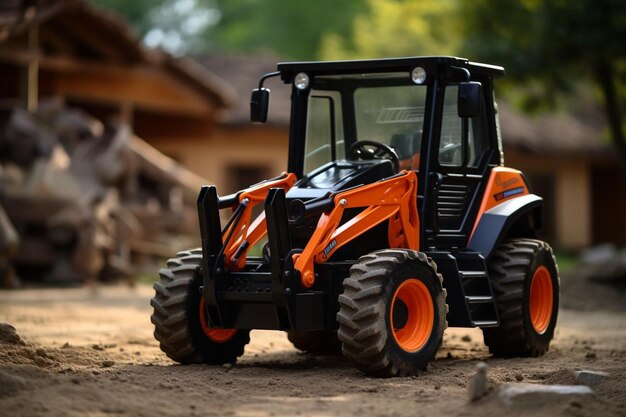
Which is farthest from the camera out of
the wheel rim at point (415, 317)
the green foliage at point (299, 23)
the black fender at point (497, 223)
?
the green foliage at point (299, 23)

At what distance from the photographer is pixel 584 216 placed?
3697 centimetres

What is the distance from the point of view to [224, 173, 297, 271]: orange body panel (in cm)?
977

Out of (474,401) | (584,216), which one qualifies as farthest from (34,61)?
(584,216)

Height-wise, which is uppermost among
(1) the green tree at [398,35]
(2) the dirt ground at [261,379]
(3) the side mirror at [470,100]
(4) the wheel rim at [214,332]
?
(1) the green tree at [398,35]

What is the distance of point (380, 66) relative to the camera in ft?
34.0

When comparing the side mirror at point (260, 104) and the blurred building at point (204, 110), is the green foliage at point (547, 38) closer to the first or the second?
the blurred building at point (204, 110)

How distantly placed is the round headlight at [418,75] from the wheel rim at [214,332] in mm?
2582

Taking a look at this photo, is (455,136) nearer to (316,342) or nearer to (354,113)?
(354,113)

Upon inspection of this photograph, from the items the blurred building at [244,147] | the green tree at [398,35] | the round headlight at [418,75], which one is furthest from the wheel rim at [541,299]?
the green tree at [398,35]

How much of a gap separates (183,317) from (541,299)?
11.8 feet

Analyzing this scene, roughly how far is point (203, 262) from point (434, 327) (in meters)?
1.90

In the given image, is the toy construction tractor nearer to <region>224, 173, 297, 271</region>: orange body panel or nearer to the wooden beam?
<region>224, 173, 297, 271</region>: orange body panel

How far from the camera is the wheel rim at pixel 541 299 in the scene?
11344mm

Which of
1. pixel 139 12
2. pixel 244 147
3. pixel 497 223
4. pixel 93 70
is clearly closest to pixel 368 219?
pixel 497 223
